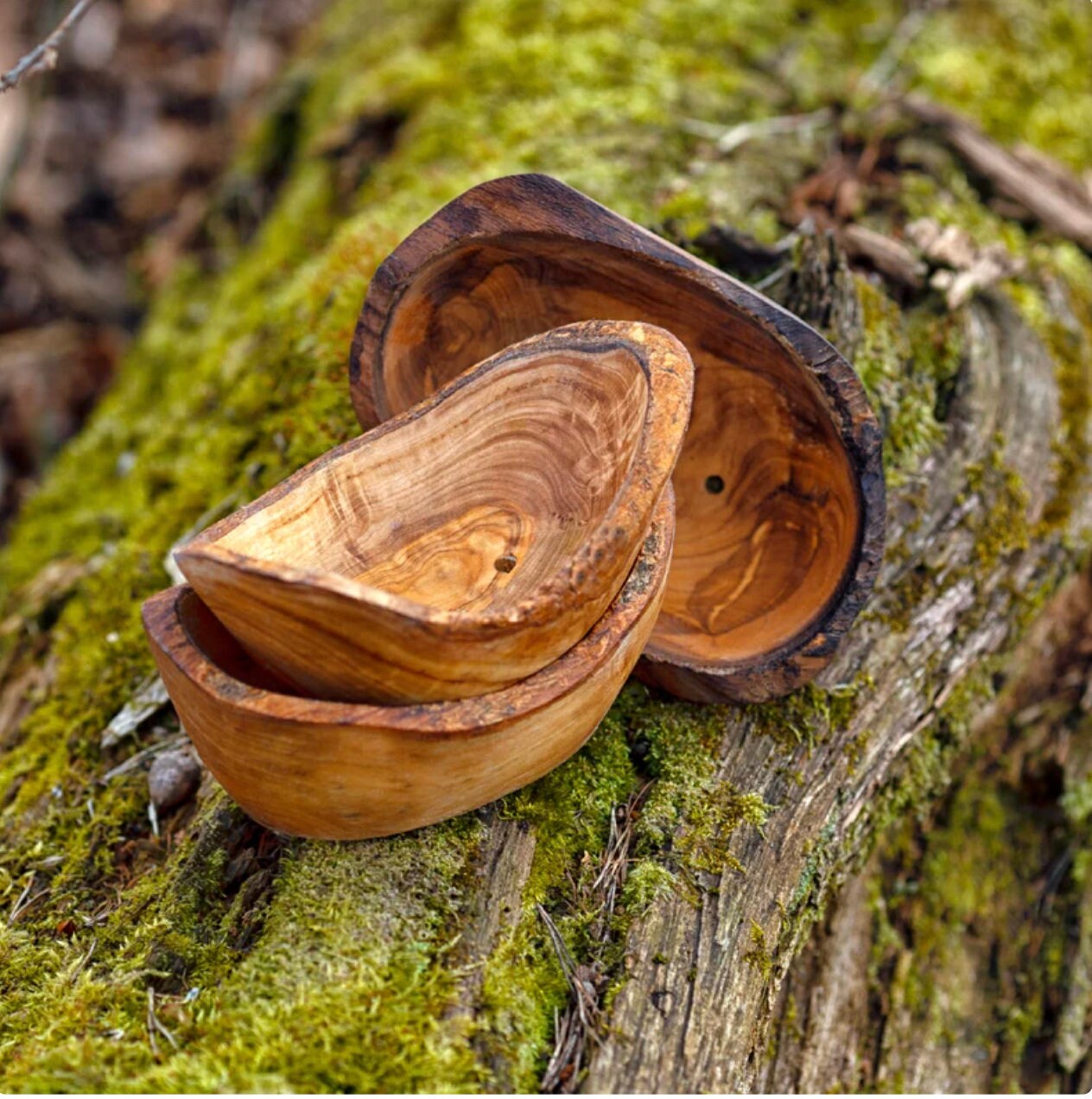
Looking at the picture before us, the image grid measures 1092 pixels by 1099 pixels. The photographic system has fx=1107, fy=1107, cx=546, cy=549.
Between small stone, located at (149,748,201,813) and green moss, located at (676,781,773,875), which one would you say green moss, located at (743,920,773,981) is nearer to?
green moss, located at (676,781,773,875)

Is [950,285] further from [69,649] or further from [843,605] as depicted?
Answer: [69,649]

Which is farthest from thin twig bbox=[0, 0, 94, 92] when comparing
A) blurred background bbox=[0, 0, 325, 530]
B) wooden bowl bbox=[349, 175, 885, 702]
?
blurred background bbox=[0, 0, 325, 530]

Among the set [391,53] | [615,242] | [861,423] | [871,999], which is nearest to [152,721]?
[615,242]

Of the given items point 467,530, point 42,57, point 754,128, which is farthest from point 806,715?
point 754,128

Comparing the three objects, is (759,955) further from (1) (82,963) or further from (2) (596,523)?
(1) (82,963)

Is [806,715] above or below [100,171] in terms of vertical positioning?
below

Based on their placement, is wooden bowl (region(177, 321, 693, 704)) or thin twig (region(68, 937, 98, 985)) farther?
thin twig (region(68, 937, 98, 985))
